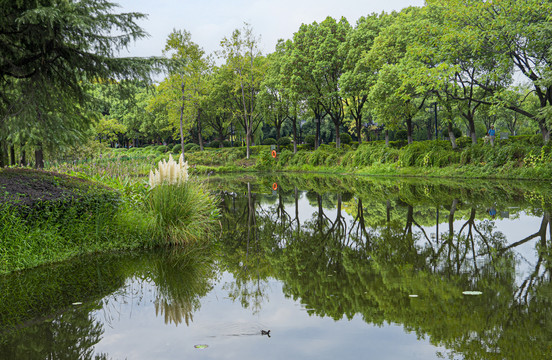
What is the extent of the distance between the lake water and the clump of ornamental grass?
441mm

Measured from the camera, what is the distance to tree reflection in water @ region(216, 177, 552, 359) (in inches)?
131

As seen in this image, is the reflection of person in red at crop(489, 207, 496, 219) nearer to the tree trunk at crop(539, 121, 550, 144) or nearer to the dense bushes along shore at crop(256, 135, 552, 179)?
the dense bushes along shore at crop(256, 135, 552, 179)

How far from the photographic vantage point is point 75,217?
21.2ft

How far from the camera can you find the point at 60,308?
402 cm

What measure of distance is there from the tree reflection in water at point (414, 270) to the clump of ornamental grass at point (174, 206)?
2.33 feet

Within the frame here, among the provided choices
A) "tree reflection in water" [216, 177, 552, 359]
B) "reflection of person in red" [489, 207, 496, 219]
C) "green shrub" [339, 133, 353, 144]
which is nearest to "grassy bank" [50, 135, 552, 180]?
"tree reflection in water" [216, 177, 552, 359]

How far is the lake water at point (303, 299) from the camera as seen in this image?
3.15 meters

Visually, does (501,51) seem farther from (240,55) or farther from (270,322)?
(240,55)

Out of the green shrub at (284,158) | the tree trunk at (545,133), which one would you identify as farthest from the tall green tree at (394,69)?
the green shrub at (284,158)

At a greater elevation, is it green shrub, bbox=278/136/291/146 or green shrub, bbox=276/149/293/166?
green shrub, bbox=278/136/291/146

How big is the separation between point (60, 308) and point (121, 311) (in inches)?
23.6

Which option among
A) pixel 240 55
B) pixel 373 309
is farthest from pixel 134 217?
pixel 240 55

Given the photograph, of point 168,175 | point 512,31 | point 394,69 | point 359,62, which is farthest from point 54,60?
point 359,62

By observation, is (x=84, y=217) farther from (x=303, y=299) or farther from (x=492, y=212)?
(x=492, y=212)
